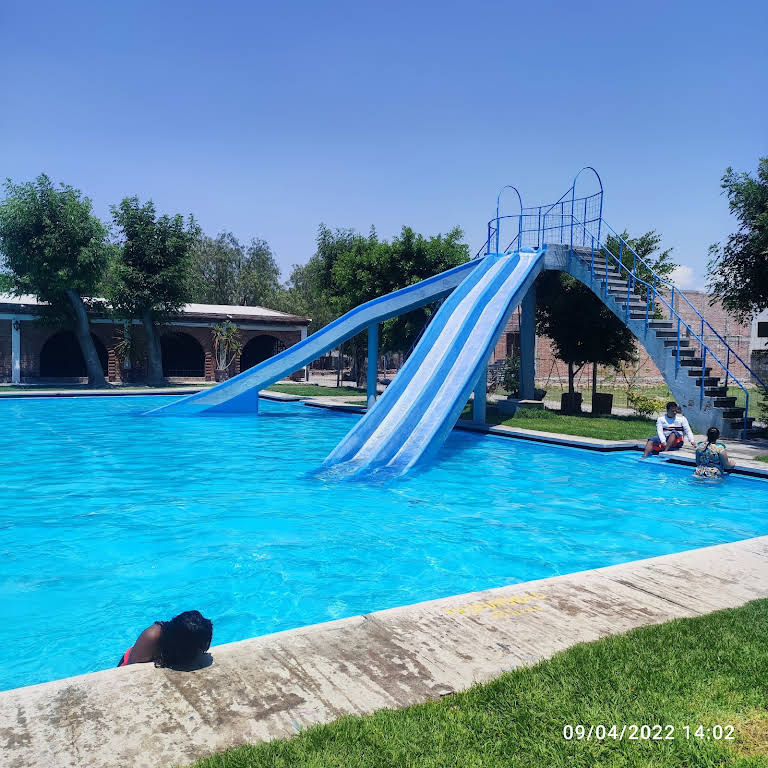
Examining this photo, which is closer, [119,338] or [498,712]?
[498,712]

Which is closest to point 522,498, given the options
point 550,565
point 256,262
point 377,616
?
point 550,565

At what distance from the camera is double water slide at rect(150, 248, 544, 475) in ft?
42.2

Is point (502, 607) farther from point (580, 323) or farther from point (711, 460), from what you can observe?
point (580, 323)

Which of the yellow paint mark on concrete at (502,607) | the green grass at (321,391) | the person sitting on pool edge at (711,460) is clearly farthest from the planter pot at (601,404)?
the yellow paint mark on concrete at (502,607)

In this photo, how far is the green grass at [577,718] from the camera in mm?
3020

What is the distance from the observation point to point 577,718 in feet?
11.0

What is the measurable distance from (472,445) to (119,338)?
2352 cm

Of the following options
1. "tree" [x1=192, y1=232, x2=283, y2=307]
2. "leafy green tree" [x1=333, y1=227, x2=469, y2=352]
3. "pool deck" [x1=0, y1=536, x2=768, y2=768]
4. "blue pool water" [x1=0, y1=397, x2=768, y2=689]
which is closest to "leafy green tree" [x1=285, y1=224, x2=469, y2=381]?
"leafy green tree" [x1=333, y1=227, x2=469, y2=352]

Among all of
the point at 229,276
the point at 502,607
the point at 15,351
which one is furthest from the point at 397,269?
the point at 229,276

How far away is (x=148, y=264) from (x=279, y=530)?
25.2 meters

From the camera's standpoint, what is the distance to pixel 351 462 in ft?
40.5

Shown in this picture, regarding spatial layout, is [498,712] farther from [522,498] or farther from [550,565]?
[522,498]

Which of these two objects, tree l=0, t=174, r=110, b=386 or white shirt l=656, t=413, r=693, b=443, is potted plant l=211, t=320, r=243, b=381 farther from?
white shirt l=656, t=413, r=693, b=443

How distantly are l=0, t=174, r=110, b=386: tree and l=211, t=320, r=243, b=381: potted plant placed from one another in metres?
7.95
